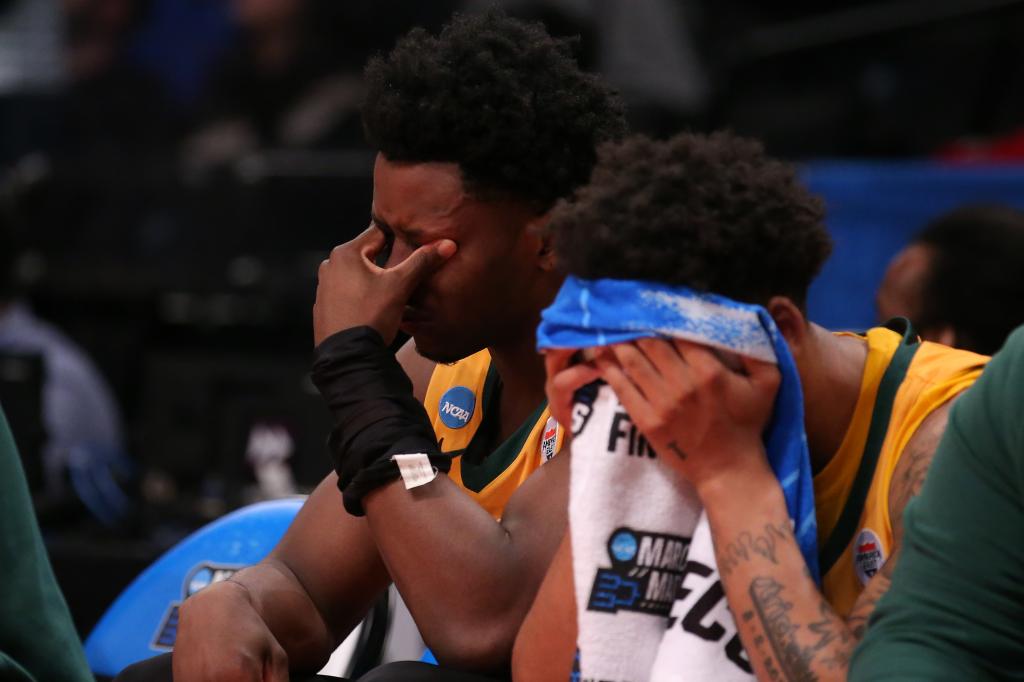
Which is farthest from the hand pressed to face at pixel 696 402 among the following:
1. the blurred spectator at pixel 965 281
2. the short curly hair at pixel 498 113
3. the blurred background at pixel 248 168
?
the blurred background at pixel 248 168

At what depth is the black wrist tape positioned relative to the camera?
1.97 m

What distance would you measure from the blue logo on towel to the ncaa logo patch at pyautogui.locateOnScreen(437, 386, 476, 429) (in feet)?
2.49

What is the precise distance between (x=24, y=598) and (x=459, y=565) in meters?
0.58

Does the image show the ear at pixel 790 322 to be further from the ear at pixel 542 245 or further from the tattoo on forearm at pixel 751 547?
the ear at pixel 542 245

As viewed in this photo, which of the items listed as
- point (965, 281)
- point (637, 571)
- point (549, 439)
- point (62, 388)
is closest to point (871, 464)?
point (637, 571)

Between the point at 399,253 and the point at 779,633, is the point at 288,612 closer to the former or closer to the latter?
the point at 399,253

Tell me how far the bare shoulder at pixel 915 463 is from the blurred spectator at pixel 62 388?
11.5 feet

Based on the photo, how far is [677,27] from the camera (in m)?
6.01

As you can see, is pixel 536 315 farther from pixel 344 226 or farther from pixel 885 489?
pixel 344 226

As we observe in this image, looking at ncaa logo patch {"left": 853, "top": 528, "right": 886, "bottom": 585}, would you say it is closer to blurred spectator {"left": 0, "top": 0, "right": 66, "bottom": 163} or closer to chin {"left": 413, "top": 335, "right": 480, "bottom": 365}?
chin {"left": 413, "top": 335, "right": 480, "bottom": 365}

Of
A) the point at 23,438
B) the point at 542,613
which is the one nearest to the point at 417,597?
the point at 542,613

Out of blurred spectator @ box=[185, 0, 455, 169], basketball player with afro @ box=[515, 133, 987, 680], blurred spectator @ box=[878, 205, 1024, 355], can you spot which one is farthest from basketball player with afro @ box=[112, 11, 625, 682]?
blurred spectator @ box=[185, 0, 455, 169]

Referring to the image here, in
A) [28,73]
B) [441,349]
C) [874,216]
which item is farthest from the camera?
[28,73]

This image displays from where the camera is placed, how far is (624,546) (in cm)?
166
